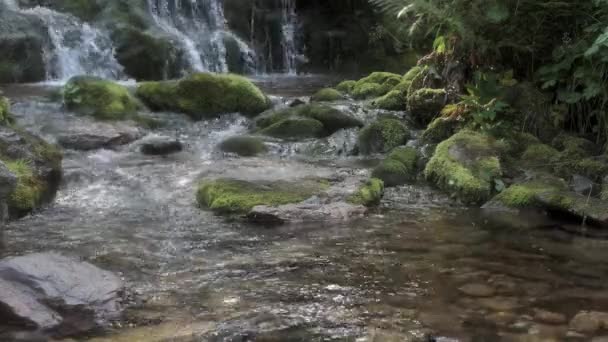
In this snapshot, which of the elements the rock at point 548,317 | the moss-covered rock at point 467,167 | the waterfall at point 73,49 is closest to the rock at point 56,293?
the rock at point 548,317

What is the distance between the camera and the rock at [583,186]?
6188 mm

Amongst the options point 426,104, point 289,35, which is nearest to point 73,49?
point 289,35

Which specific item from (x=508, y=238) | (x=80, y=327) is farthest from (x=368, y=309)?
(x=508, y=238)

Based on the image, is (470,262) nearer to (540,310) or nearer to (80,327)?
(540,310)

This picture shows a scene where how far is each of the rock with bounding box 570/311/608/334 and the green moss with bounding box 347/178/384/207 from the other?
2774 millimetres

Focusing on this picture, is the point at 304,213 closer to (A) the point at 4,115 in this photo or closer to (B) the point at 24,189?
(B) the point at 24,189

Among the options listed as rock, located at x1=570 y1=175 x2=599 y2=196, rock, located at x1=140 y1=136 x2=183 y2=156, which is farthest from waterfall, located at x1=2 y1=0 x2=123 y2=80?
rock, located at x1=570 y1=175 x2=599 y2=196

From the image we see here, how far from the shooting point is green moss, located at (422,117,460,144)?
337 inches

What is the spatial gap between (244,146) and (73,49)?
23.7ft

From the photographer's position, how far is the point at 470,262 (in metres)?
4.80

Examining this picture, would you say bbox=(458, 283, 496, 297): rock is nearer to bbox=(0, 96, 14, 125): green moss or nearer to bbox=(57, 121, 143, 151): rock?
bbox=(0, 96, 14, 125): green moss

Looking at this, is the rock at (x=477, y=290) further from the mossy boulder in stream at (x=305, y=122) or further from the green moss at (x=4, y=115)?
the green moss at (x=4, y=115)

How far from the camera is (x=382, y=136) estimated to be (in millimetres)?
8984

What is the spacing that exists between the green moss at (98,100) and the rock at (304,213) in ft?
16.1
